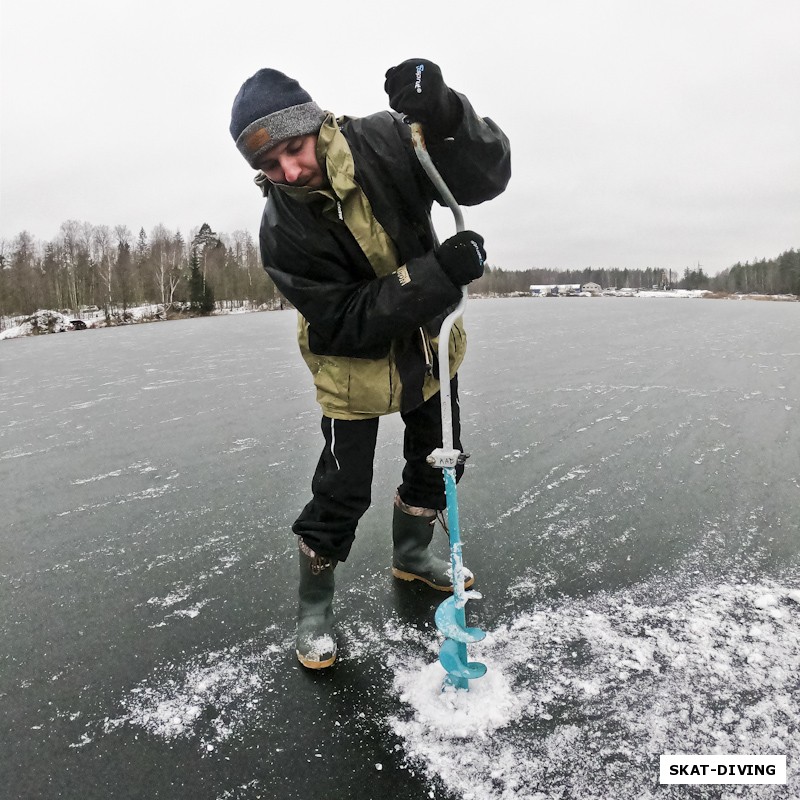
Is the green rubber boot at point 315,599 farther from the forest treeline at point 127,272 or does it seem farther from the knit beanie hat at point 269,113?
the forest treeline at point 127,272

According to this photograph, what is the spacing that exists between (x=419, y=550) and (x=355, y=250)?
118 cm

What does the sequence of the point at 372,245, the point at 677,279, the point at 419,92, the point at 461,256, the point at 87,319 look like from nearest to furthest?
1. the point at 419,92
2. the point at 461,256
3. the point at 372,245
4. the point at 87,319
5. the point at 677,279

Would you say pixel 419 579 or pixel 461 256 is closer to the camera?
pixel 461 256

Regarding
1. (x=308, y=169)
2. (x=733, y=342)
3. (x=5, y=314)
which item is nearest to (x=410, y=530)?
(x=308, y=169)

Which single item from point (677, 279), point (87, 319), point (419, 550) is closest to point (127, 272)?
point (87, 319)

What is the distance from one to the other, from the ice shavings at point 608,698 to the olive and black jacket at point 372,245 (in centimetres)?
89

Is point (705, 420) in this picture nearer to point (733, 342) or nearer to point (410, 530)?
point (410, 530)

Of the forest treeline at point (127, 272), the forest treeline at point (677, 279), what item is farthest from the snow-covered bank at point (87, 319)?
the forest treeline at point (677, 279)

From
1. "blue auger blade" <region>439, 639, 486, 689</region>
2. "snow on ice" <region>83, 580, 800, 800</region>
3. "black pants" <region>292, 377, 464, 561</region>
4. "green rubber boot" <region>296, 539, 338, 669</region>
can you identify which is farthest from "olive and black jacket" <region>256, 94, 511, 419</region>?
"snow on ice" <region>83, 580, 800, 800</region>

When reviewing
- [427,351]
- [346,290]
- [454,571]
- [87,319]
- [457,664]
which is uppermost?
[87,319]

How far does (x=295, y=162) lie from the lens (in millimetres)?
1602

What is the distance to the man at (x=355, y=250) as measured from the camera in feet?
5.16

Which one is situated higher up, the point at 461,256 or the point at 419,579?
the point at 461,256

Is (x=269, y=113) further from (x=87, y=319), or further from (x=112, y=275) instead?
(x=112, y=275)
